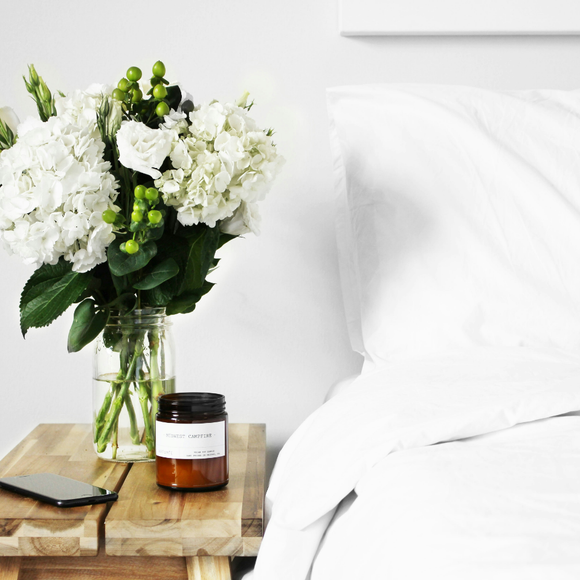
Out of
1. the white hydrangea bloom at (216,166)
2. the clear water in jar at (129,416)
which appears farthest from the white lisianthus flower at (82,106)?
the clear water in jar at (129,416)

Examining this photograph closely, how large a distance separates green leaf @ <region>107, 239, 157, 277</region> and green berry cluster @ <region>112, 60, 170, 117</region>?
0.61 ft

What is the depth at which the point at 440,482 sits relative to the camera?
52 cm

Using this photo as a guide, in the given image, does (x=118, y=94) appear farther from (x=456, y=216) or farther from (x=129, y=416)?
(x=456, y=216)

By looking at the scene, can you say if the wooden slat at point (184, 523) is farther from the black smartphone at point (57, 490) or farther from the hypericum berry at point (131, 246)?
the hypericum berry at point (131, 246)

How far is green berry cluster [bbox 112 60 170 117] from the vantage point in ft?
2.85

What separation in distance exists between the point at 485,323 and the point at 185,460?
50 centimetres

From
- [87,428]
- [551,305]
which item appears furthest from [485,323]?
[87,428]

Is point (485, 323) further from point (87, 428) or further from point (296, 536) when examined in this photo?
point (87, 428)

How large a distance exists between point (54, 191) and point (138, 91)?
196 mm

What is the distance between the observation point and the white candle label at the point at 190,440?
81 cm

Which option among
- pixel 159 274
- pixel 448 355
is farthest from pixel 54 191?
pixel 448 355

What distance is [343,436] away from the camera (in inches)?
25.1

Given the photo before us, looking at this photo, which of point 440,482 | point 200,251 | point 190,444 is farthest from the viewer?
point 200,251

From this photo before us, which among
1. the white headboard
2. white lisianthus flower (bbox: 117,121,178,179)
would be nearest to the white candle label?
white lisianthus flower (bbox: 117,121,178,179)
